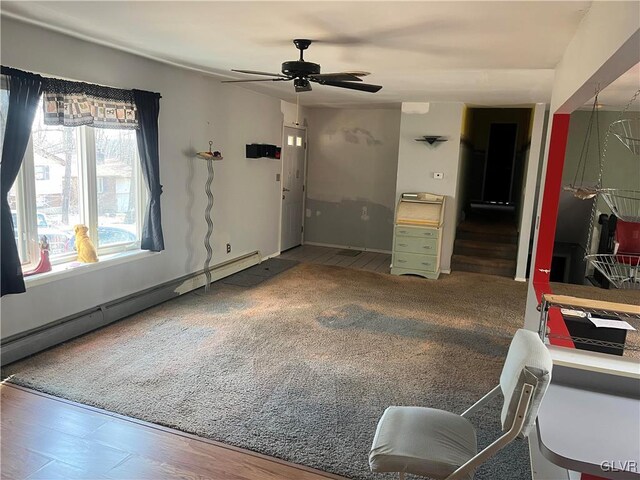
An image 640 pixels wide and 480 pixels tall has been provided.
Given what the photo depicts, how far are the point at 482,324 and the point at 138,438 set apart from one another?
3.27 m

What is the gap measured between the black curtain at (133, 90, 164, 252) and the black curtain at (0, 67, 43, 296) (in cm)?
104

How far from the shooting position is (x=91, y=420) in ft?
8.73

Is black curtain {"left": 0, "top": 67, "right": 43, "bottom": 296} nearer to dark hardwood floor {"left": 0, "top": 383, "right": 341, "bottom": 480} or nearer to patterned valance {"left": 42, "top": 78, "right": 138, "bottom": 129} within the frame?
patterned valance {"left": 42, "top": 78, "right": 138, "bottom": 129}

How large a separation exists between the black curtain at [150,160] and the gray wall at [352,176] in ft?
11.9

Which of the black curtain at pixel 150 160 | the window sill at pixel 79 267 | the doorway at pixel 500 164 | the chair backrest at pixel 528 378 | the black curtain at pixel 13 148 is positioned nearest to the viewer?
the chair backrest at pixel 528 378

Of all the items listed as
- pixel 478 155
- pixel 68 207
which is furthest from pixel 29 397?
pixel 478 155

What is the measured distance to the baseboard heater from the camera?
10.8 feet

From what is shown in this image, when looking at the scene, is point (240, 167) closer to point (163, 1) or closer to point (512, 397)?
point (163, 1)

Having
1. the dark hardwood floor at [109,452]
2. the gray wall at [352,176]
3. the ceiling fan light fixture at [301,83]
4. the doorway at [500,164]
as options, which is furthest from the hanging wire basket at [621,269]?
the doorway at [500,164]


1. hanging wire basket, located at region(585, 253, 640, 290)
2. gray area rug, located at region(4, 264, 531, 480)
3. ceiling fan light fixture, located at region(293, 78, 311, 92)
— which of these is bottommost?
gray area rug, located at region(4, 264, 531, 480)

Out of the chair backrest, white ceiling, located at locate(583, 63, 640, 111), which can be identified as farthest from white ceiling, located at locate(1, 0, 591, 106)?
the chair backrest

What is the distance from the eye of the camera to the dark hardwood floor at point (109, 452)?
2.25m

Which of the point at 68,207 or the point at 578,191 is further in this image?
the point at 68,207

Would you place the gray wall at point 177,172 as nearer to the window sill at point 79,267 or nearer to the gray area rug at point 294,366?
the window sill at point 79,267
